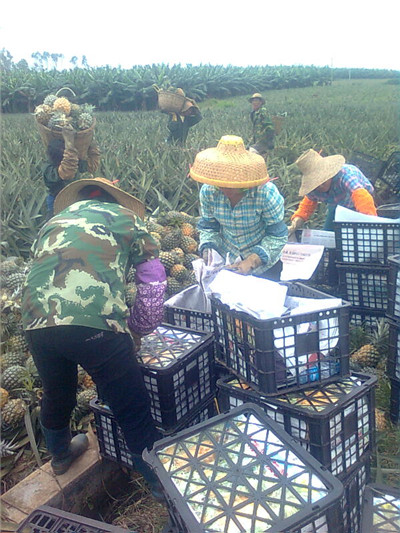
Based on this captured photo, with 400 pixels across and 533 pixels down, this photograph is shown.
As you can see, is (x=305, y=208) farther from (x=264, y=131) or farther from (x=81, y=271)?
(x=264, y=131)

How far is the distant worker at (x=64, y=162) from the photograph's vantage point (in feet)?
13.9

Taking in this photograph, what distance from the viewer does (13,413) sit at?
9.86 feet

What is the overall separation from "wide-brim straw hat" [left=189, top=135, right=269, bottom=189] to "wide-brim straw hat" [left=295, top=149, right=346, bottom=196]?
108 cm

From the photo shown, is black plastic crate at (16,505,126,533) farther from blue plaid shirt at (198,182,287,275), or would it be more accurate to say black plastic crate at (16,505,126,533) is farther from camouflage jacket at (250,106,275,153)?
camouflage jacket at (250,106,275,153)

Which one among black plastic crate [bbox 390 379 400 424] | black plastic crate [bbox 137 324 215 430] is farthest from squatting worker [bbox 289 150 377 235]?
black plastic crate [bbox 137 324 215 430]

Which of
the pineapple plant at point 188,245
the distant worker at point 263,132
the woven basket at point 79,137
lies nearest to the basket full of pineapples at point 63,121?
the woven basket at point 79,137

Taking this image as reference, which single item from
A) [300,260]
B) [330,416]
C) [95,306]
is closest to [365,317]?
[300,260]

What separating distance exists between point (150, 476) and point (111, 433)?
0.32 metres

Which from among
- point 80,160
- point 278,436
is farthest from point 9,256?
point 278,436

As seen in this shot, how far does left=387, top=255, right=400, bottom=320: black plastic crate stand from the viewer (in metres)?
2.62

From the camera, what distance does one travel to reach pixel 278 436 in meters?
1.81

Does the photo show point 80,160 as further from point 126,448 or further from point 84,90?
point 84,90

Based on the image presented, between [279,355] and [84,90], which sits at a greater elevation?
[84,90]

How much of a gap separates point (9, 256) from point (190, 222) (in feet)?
6.12
